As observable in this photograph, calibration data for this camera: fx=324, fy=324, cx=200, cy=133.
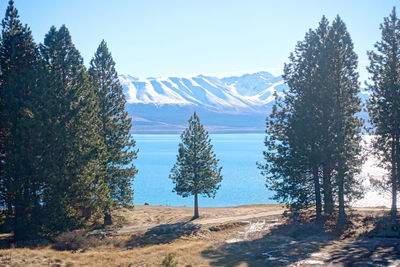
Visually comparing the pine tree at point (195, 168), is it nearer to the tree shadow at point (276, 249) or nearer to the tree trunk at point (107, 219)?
the tree trunk at point (107, 219)

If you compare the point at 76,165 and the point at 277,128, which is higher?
the point at 277,128

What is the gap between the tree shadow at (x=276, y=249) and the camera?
16547 millimetres

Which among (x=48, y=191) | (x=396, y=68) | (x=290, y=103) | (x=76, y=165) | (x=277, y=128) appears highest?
(x=396, y=68)

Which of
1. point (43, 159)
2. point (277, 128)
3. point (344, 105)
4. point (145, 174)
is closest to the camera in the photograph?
point (43, 159)

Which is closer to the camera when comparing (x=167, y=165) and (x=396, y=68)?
(x=396, y=68)

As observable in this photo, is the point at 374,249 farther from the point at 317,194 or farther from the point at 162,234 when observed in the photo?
the point at 162,234

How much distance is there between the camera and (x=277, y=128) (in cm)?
2683

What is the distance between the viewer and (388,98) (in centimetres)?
2528

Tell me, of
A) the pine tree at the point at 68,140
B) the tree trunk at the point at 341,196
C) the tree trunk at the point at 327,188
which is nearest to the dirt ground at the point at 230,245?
the tree trunk at the point at 341,196

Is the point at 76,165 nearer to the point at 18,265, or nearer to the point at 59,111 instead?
the point at 59,111

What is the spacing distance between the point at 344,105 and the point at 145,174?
82808 mm

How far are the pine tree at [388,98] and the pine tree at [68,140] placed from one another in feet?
72.9

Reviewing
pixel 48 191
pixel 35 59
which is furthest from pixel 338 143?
pixel 35 59

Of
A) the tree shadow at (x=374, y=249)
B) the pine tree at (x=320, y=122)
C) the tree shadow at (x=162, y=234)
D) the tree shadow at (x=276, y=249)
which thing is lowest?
the tree shadow at (x=162, y=234)
